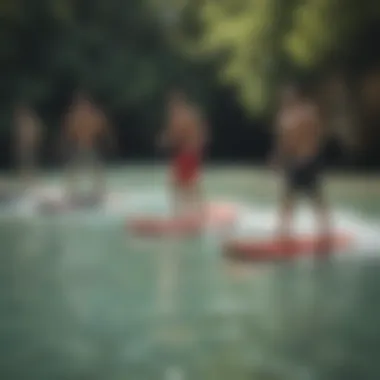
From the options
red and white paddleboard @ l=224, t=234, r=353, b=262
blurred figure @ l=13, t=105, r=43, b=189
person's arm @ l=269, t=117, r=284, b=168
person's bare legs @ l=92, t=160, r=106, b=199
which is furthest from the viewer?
person's bare legs @ l=92, t=160, r=106, b=199

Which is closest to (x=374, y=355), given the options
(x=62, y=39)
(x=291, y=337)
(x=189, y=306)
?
(x=291, y=337)

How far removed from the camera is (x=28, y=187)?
3.78 meters

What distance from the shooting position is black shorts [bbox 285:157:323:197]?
297 cm

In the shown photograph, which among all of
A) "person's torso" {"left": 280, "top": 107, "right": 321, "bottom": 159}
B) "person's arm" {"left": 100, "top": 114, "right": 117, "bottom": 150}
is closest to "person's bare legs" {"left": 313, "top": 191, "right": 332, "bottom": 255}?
"person's torso" {"left": 280, "top": 107, "right": 321, "bottom": 159}

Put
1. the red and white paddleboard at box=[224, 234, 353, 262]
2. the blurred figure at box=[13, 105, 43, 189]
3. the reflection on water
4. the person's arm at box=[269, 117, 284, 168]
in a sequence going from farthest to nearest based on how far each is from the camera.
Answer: the blurred figure at box=[13, 105, 43, 189] → the person's arm at box=[269, 117, 284, 168] → the red and white paddleboard at box=[224, 234, 353, 262] → the reflection on water

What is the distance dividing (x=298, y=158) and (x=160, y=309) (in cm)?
91

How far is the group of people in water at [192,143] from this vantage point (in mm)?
2998

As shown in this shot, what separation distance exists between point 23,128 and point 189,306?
1.55m

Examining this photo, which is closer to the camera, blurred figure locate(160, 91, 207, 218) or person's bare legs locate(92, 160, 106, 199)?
blurred figure locate(160, 91, 207, 218)

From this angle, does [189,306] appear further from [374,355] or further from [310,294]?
[374,355]

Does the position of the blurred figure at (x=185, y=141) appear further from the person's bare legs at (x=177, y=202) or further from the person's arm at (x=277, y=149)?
the person's arm at (x=277, y=149)

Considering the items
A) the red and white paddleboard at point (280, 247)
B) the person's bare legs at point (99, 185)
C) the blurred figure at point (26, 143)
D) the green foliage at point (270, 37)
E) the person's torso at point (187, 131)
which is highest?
the green foliage at point (270, 37)

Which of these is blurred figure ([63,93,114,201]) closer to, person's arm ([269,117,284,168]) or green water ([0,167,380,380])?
green water ([0,167,380,380])

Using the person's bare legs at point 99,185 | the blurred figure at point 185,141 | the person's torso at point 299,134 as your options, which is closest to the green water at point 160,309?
the blurred figure at point 185,141
